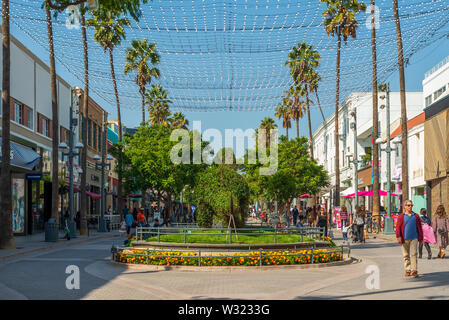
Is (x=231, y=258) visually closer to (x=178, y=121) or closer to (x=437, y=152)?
(x=437, y=152)

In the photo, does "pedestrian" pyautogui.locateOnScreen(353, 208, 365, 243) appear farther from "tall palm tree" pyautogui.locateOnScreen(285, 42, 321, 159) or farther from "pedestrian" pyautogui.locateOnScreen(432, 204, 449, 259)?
"tall palm tree" pyautogui.locateOnScreen(285, 42, 321, 159)

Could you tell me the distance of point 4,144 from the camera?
22312 mm

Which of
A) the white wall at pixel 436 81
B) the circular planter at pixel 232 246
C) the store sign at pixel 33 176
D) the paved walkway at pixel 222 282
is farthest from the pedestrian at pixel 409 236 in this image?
the white wall at pixel 436 81

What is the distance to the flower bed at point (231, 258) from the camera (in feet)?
52.8

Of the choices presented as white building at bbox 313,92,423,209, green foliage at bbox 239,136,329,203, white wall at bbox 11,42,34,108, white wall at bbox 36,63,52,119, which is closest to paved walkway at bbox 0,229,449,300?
white wall at bbox 11,42,34,108

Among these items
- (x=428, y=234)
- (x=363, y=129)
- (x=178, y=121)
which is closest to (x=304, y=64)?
(x=363, y=129)

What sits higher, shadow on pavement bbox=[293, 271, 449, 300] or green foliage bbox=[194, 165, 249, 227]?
green foliage bbox=[194, 165, 249, 227]

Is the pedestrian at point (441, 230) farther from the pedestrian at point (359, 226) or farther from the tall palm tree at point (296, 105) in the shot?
the tall palm tree at point (296, 105)

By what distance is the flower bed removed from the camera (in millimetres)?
16094

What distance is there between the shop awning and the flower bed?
15411mm

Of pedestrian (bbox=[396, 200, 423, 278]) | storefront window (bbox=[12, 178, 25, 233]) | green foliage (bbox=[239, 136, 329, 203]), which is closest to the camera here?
pedestrian (bbox=[396, 200, 423, 278])

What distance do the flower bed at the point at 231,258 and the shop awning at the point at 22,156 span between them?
15411 millimetres
